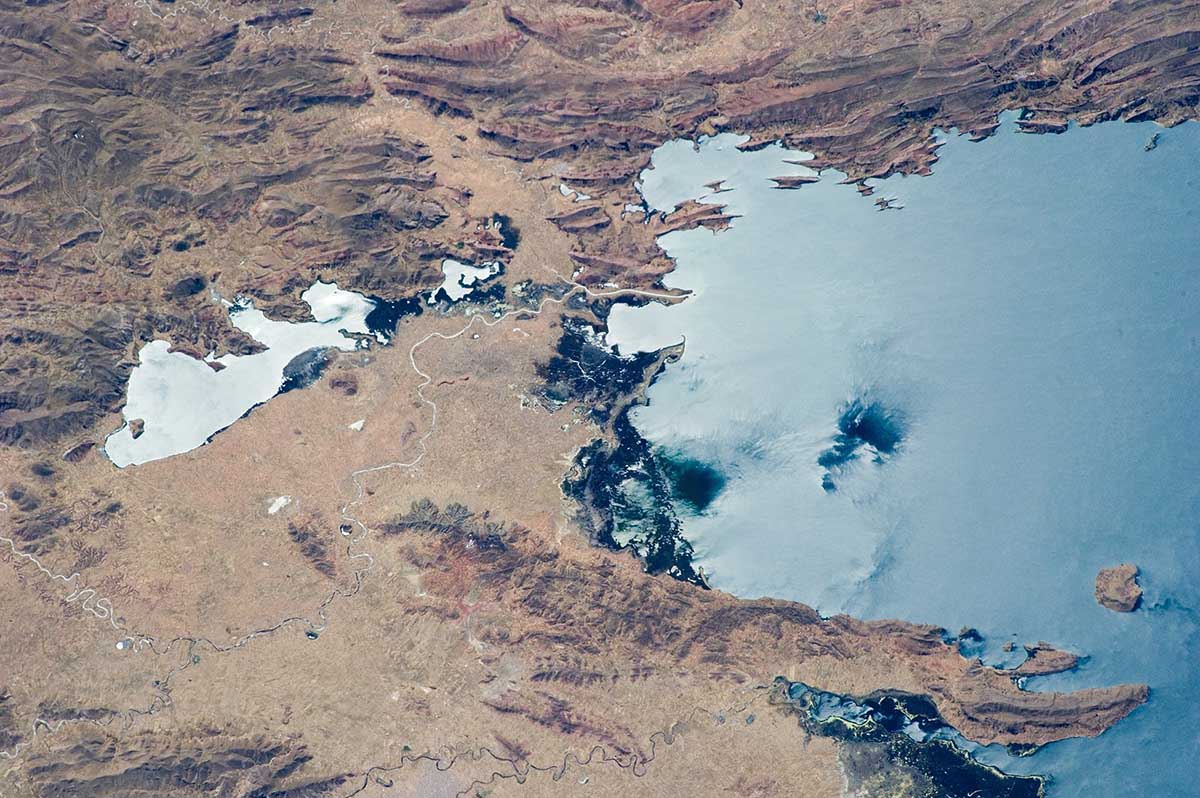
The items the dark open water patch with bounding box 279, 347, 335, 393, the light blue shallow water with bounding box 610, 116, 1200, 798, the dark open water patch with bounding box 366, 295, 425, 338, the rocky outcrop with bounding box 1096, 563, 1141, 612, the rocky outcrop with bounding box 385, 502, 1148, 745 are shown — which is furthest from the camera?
the dark open water patch with bounding box 366, 295, 425, 338

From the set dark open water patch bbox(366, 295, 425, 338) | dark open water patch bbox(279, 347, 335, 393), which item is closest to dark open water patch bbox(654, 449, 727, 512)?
dark open water patch bbox(366, 295, 425, 338)

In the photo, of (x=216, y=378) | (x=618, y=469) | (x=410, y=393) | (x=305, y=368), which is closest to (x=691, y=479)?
(x=618, y=469)

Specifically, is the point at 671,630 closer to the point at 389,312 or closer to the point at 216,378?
the point at 389,312

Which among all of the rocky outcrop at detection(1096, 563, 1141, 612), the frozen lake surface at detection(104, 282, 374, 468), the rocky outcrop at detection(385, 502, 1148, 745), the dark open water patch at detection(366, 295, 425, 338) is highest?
the dark open water patch at detection(366, 295, 425, 338)

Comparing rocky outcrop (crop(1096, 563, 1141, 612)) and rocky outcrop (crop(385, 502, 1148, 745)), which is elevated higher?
rocky outcrop (crop(1096, 563, 1141, 612))

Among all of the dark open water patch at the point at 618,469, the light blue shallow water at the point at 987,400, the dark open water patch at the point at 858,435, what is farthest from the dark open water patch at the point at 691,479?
the dark open water patch at the point at 858,435

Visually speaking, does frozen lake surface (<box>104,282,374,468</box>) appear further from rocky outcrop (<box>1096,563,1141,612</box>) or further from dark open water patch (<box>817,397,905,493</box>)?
rocky outcrop (<box>1096,563,1141,612</box>)

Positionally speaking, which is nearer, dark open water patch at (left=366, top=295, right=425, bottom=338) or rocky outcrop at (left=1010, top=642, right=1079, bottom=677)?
rocky outcrop at (left=1010, top=642, right=1079, bottom=677)
